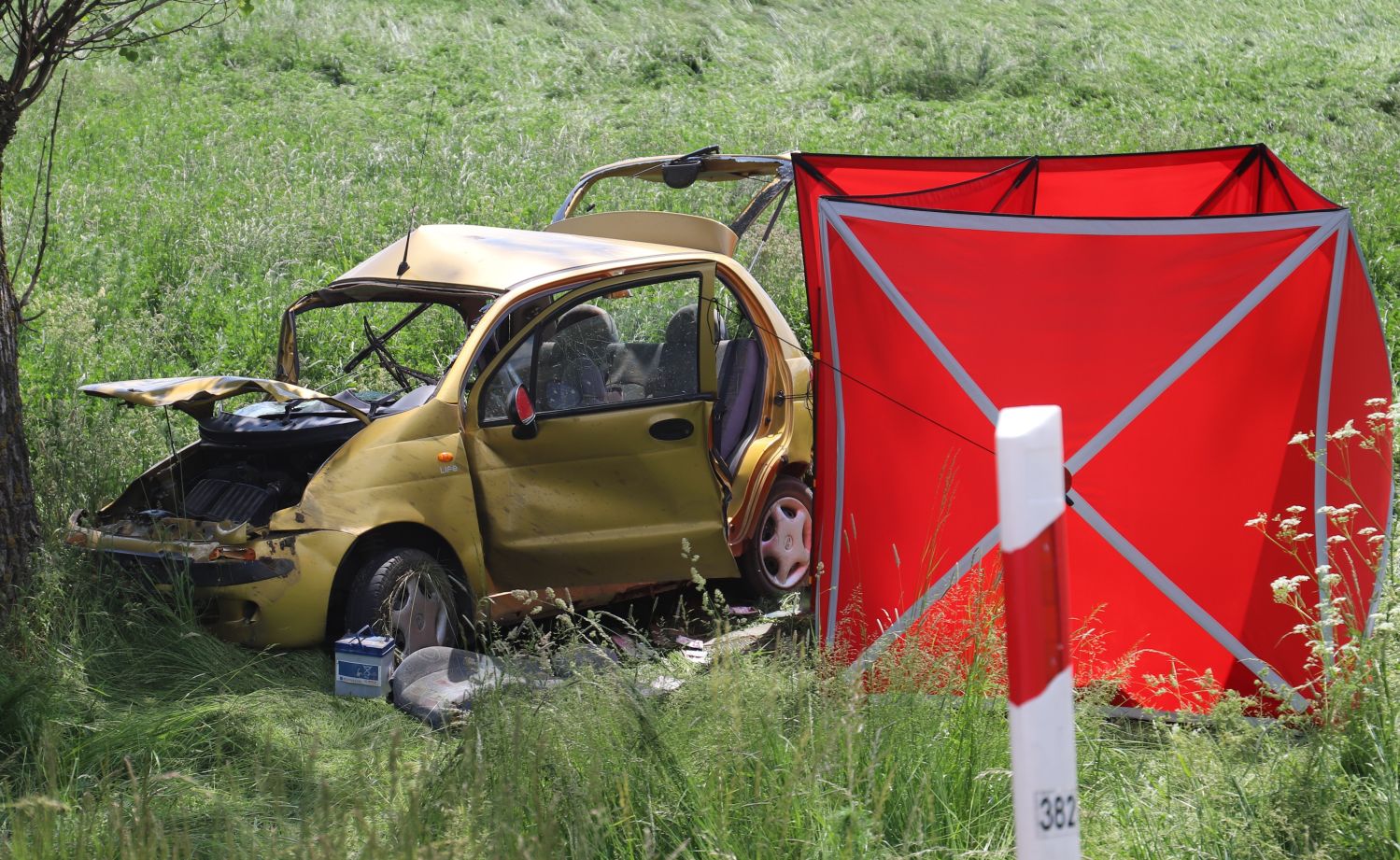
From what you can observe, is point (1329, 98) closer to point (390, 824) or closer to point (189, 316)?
point (189, 316)

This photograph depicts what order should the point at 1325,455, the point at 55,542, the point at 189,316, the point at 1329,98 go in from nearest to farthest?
the point at 1325,455
the point at 55,542
the point at 189,316
the point at 1329,98

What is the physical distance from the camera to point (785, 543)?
7.11 metres

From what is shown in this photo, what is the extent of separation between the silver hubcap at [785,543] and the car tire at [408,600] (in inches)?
73.1

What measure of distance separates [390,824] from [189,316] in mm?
8465

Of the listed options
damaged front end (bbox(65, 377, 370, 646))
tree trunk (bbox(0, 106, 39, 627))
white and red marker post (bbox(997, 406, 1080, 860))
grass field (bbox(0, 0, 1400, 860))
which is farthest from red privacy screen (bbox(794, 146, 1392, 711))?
tree trunk (bbox(0, 106, 39, 627))

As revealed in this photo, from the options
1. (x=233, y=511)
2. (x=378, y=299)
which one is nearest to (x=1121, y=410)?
(x=378, y=299)

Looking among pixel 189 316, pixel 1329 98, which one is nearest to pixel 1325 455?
pixel 189 316

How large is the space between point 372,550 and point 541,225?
8007mm

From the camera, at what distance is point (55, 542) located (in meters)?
5.66

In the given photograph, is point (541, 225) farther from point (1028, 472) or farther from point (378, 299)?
point (1028, 472)

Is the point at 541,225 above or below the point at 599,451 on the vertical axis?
above

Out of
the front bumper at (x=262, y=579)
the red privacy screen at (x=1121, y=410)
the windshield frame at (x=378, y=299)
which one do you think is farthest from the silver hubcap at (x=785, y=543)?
the front bumper at (x=262, y=579)

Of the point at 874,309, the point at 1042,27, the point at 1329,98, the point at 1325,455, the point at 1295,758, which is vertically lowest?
the point at 1295,758

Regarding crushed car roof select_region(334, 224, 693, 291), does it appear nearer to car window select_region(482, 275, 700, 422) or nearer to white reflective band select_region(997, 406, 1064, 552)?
car window select_region(482, 275, 700, 422)
